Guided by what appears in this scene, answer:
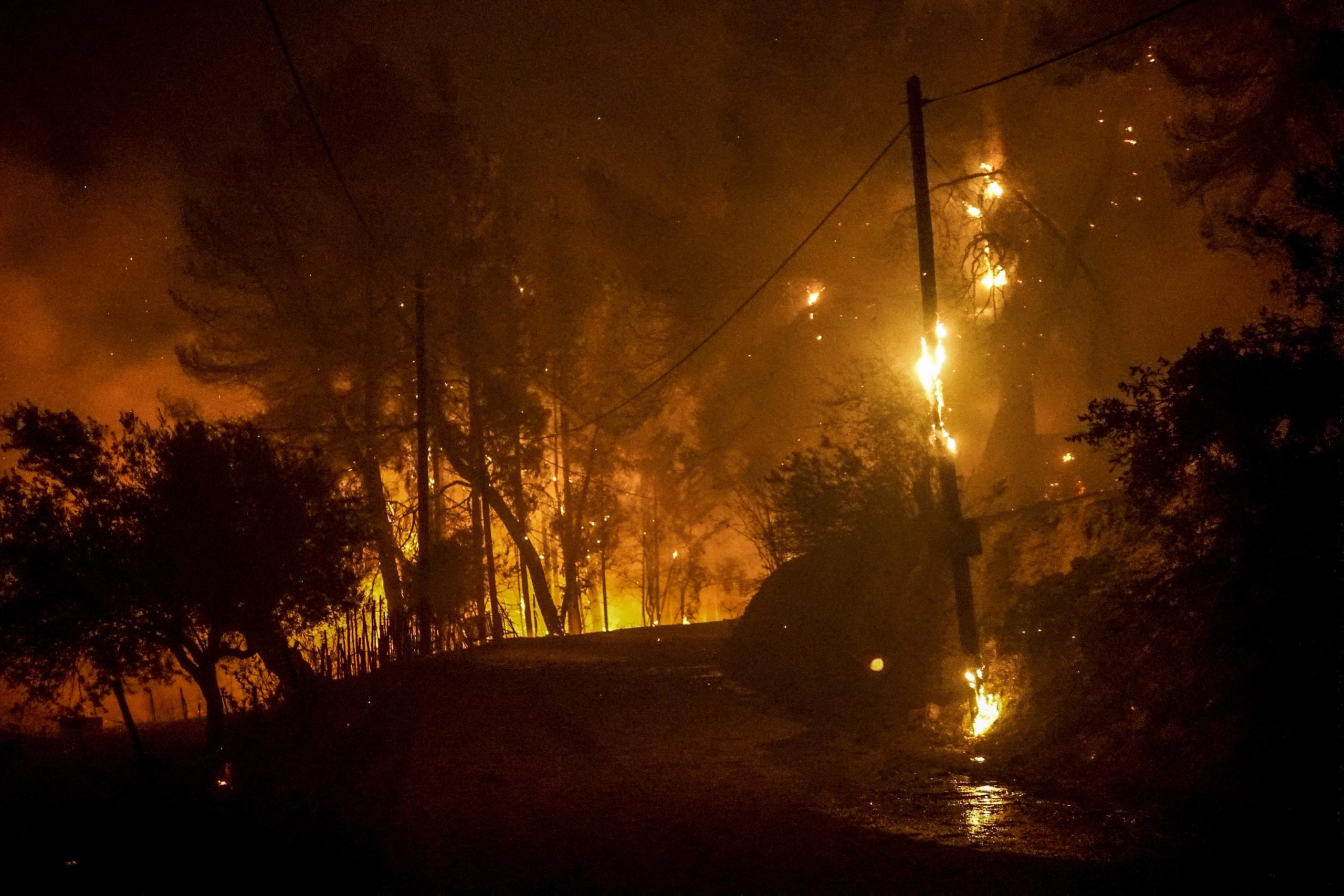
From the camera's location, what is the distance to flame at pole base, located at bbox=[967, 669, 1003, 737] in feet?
40.7

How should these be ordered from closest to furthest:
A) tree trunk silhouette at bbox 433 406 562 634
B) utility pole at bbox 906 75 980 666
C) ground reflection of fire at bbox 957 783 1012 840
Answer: ground reflection of fire at bbox 957 783 1012 840
utility pole at bbox 906 75 980 666
tree trunk silhouette at bbox 433 406 562 634

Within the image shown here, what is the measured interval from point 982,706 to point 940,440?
3450 millimetres

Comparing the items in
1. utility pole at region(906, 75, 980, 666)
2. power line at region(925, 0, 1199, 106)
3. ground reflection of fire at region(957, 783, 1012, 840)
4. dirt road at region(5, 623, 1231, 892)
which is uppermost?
power line at region(925, 0, 1199, 106)

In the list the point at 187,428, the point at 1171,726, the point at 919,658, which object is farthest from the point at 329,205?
the point at 1171,726

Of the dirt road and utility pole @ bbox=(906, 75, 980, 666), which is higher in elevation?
utility pole @ bbox=(906, 75, 980, 666)

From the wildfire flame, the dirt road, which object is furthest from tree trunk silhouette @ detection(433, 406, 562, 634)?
the wildfire flame

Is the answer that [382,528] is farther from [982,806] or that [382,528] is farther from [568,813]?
[982,806]

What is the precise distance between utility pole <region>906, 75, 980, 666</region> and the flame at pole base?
0.74 ft

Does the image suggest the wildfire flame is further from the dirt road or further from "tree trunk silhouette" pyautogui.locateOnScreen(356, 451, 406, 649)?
"tree trunk silhouette" pyautogui.locateOnScreen(356, 451, 406, 649)

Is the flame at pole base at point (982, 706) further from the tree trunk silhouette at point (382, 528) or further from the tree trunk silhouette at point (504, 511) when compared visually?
the tree trunk silhouette at point (504, 511)

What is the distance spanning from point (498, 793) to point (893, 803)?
3617 mm

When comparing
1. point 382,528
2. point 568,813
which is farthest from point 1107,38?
point 382,528

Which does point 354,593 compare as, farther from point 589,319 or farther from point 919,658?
point 589,319

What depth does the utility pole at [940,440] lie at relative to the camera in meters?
13.3
